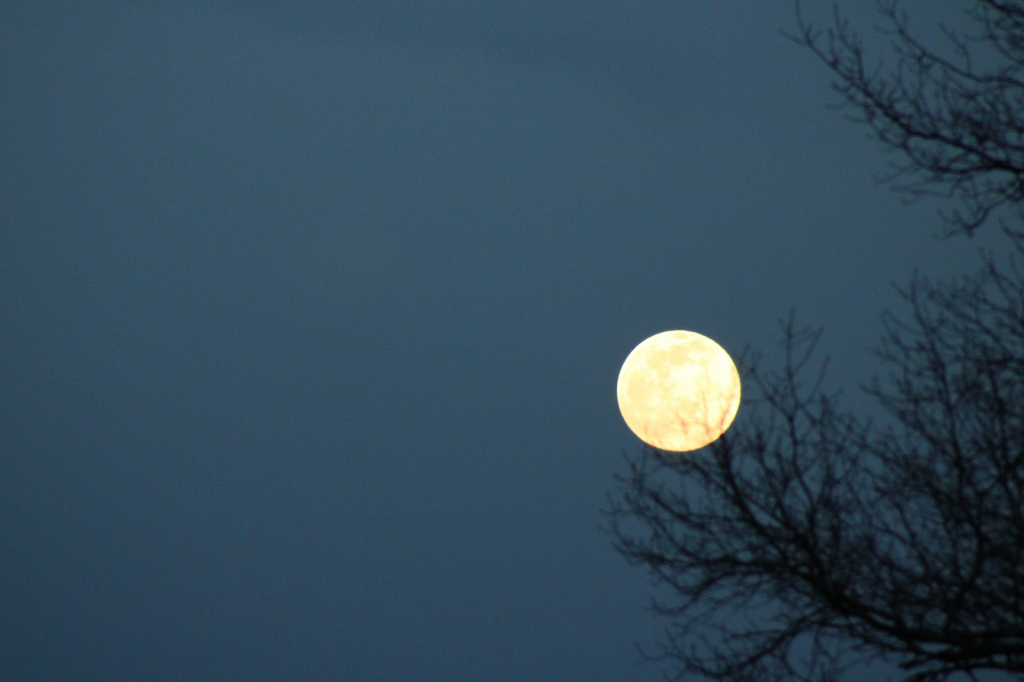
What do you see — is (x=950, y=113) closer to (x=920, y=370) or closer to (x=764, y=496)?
(x=920, y=370)

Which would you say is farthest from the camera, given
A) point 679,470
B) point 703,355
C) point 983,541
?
point 703,355

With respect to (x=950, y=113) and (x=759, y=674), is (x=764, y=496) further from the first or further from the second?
(x=950, y=113)

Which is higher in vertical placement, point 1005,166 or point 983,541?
point 1005,166

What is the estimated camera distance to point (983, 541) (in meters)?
4.32

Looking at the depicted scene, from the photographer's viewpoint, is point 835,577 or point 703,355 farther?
point 703,355

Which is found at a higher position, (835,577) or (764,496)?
(764,496)

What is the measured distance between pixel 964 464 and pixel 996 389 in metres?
0.35

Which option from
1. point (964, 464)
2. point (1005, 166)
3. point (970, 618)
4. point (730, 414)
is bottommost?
point (970, 618)

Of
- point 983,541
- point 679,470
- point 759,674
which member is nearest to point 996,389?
point 983,541

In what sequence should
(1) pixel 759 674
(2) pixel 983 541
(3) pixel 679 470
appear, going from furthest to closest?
1. (1) pixel 759 674
2. (3) pixel 679 470
3. (2) pixel 983 541

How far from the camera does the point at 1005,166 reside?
443 centimetres

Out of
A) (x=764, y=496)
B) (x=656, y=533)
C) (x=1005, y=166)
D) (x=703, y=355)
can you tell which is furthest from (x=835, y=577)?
(x=1005, y=166)

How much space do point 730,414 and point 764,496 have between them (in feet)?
1.30

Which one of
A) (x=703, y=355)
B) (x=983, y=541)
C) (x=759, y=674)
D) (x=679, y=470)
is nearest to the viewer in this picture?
(x=983, y=541)
